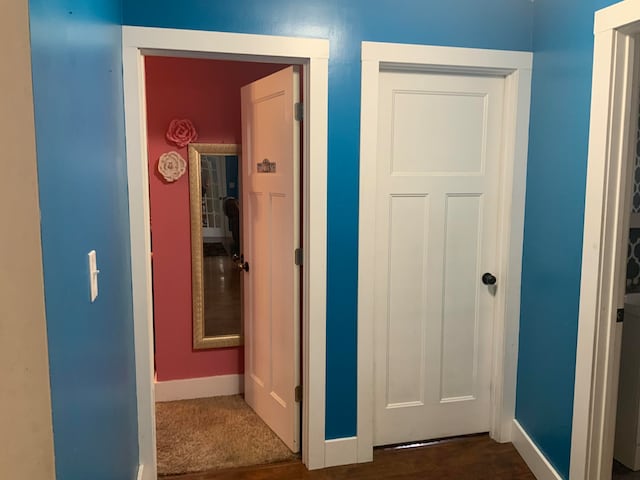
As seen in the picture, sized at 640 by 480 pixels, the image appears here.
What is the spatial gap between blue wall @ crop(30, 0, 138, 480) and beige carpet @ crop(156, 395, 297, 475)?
74 centimetres

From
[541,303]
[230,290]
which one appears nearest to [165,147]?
[230,290]

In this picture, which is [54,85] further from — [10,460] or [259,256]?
[259,256]

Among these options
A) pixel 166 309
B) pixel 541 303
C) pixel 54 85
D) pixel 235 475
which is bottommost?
pixel 235 475

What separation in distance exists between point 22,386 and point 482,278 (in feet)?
7.88

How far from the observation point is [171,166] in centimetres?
309

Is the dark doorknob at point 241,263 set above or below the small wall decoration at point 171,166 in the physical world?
below

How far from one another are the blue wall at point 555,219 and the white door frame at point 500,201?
5 centimetres

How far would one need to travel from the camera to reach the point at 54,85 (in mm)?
923

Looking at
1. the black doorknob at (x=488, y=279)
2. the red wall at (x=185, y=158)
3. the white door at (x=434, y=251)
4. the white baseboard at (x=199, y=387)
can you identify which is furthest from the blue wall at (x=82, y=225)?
the black doorknob at (x=488, y=279)

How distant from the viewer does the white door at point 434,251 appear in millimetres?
2555

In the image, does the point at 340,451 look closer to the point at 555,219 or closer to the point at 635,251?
the point at 555,219

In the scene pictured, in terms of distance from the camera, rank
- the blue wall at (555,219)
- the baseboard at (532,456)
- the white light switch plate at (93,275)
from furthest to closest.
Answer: the baseboard at (532,456) < the blue wall at (555,219) < the white light switch plate at (93,275)

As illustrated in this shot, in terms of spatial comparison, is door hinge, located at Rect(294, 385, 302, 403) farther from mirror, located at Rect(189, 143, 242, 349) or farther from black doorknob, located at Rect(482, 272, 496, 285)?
black doorknob, located at Rect(482, 272, 496, 285)

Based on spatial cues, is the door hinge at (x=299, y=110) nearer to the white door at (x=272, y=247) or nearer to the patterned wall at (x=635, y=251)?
the white door at (x=272, y=247)
